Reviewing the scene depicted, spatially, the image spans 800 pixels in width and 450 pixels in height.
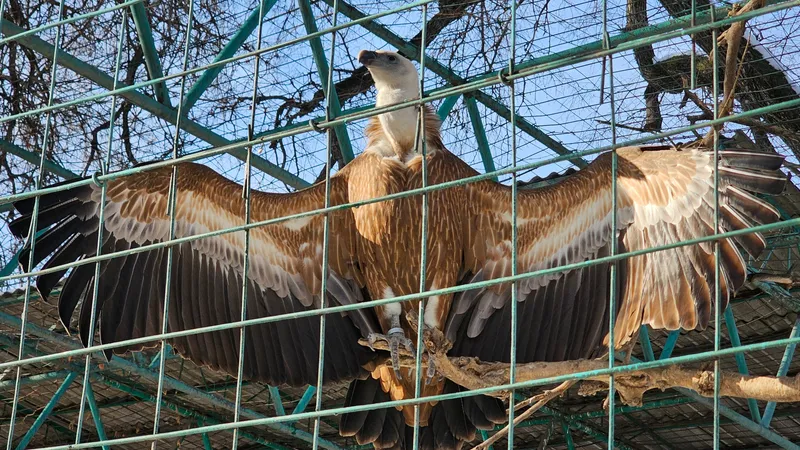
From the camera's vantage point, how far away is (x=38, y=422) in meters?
8.02

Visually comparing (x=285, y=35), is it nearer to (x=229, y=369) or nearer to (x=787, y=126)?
(x=229, y=369)

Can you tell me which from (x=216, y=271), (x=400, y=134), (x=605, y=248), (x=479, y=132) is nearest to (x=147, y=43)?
(x=216, y=271)

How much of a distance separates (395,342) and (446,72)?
1946 mm

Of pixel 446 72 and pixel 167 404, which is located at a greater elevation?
pixel 446 72

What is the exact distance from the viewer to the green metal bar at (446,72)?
19.9 ft

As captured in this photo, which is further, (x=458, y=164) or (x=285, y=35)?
(x=285, y=35)

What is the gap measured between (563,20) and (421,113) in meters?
2.79

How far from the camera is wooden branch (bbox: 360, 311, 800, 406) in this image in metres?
3.43

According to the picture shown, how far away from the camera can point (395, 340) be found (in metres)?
5.04

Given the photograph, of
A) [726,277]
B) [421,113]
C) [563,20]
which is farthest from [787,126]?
[421,113]

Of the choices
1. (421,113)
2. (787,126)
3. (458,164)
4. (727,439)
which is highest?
(787,126)

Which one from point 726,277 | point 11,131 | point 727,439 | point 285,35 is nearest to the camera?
point 726,277

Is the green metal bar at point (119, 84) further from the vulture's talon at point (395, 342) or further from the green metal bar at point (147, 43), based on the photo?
the vulture's talon at point (395, 342)

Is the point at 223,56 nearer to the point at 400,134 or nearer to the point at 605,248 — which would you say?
the point at 400,134
